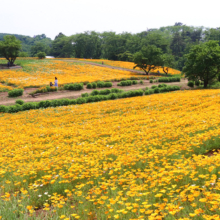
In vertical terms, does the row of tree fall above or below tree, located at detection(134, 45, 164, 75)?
above

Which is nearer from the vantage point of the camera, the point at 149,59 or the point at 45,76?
the point at 45,76

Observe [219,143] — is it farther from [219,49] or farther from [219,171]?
[219,49]

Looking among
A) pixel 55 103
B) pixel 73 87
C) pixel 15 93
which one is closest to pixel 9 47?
pixel 15 93

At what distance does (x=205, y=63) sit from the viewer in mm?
33219

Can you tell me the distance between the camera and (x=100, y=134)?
33.0 ft

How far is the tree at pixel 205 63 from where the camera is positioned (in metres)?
33.1

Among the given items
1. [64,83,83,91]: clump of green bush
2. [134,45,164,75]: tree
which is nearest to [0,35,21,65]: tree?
[64,83,83,91]: clump of green bush

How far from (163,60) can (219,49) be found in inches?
1141

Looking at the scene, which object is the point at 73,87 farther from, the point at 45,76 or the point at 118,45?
the point at 118,45

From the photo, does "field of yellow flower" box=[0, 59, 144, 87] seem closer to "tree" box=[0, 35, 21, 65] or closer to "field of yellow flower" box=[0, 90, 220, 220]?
"tree" box=[0, 35, 21, 65]

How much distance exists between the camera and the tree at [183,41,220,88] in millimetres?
33125

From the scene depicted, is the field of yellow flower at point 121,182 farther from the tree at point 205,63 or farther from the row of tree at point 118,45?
the row of tree at point 118,45

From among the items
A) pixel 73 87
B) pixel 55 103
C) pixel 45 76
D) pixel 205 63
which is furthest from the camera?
pixel 45 76

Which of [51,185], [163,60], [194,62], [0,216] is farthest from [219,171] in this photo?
[163,60]
